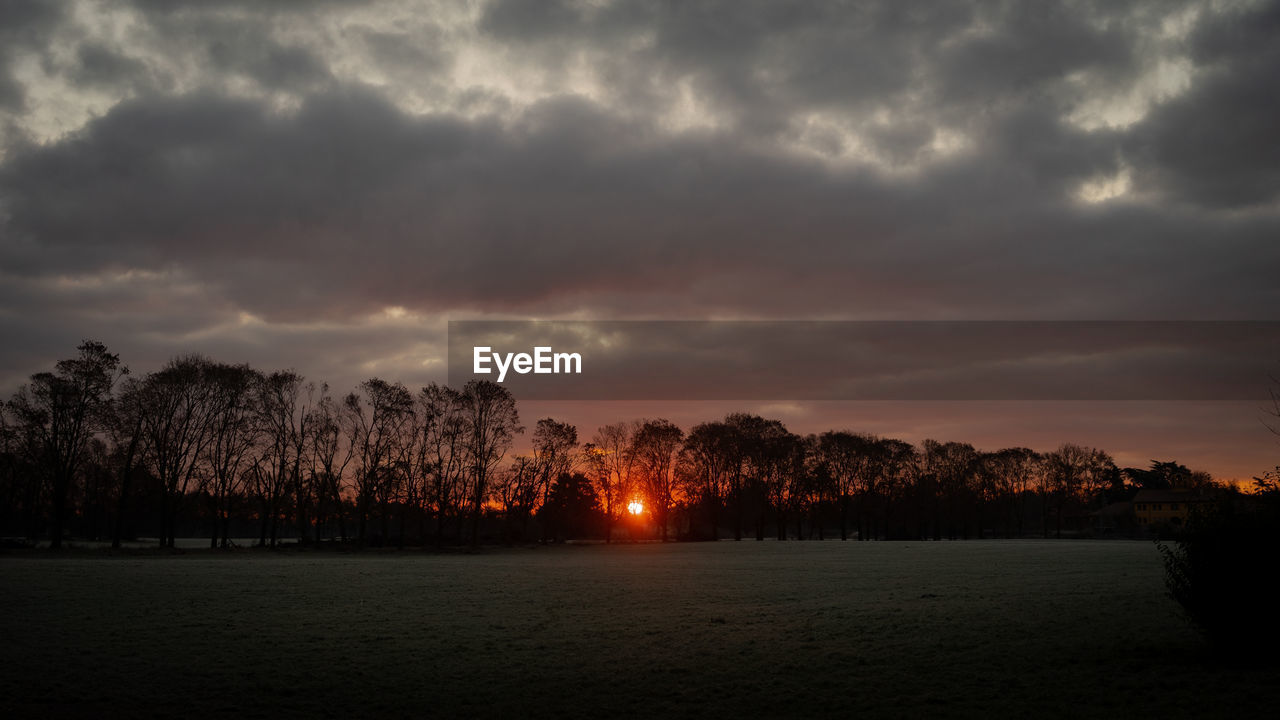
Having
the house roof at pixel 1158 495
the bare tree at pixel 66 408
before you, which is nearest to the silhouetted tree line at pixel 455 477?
the bare tree at pixel 66 408

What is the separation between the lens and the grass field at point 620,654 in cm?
1191

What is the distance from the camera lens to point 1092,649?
15.0m

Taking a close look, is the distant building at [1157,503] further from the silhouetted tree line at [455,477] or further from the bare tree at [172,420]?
the bare tree at [172,420]

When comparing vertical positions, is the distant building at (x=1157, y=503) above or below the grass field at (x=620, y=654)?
below

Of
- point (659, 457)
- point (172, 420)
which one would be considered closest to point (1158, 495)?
point (659, 457)

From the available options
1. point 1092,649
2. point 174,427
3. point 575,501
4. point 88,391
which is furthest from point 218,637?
point 575,501

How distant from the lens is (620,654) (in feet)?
51.3

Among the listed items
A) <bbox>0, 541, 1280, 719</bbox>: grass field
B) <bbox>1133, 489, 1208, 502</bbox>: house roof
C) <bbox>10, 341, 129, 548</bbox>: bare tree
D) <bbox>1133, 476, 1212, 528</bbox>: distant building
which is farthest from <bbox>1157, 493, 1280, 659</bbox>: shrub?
<bbox>1133, 489, 1208, 502</bbox>: house roof

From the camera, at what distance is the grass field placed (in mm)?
11906

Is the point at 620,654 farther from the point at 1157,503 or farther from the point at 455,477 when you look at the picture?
the point at 1157,503

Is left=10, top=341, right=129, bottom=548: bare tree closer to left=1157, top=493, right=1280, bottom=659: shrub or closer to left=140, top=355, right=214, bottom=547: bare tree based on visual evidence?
left=140, top=355, right=214, bottom=547: bare tree

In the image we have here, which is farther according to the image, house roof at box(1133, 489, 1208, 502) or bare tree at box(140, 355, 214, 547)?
house roof at box(1133, 489, 1208, 502)

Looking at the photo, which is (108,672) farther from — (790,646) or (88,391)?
(88,391)

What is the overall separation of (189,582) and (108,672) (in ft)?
64.0
